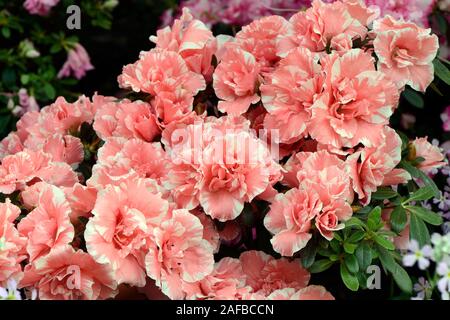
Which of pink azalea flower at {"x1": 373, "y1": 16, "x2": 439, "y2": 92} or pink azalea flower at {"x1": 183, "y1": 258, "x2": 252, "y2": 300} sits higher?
pink azalea flower at {"x1": 373, "y1": 16, "x2": 439, "y2": 92}

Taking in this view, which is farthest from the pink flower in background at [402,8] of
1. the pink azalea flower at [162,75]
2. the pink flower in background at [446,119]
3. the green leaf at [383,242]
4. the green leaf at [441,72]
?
the green leaf at [383,242]

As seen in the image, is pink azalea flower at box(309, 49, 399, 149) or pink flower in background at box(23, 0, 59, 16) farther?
pink flower in background at box(23, 0, 59, 16)

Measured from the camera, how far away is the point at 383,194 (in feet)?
5.44

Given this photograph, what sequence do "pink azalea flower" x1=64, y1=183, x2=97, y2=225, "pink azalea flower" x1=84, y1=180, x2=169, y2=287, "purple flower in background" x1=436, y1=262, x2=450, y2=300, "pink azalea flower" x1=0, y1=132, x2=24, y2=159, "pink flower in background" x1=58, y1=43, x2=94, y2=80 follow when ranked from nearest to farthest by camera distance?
"purple flower in background" x1=436, y1=262, x2=450, y2=300 < "pink azalea flower" x1=84, y1=180, x2=169, y2=287 < "pink azalea flower" x1=64, y1=183, x2=97, y2=225 < "pink azalea flower" x1=0, y1=132, x2=24, y2=159 < "pink flower in background" x1=58, y1=43, x2=94, y2=80

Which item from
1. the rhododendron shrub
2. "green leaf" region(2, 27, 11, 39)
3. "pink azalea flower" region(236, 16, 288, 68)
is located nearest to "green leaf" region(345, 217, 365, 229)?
the rhododendron shrub

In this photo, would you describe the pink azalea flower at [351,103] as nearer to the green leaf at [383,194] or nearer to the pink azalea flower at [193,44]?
the green leaf at [383,194]

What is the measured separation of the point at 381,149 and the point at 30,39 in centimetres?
166

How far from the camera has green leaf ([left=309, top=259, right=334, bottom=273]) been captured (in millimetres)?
1538

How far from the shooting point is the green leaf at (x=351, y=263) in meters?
1.50

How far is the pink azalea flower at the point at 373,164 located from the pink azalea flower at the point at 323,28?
243mm

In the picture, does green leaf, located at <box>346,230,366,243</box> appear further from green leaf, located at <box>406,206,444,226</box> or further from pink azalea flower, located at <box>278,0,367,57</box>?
pink azalea flower, located at <box>278,0,367,57</box>

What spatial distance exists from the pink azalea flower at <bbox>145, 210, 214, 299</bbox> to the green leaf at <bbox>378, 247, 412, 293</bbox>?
0.34 m
